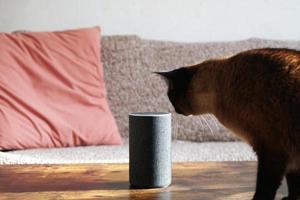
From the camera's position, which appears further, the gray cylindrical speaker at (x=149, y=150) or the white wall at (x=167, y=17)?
the white wall at (x=167, y=17)

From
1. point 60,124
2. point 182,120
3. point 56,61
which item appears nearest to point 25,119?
point 60,124

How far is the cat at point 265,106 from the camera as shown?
953mm

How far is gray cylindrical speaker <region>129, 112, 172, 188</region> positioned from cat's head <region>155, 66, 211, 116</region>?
0.07 meters

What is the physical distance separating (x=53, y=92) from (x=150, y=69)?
413 mm

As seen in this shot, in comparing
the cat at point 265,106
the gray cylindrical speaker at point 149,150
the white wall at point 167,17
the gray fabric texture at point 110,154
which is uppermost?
the white wall at point 167,17

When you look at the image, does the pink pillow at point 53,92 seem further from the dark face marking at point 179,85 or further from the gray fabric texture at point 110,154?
the dark face marking at point 179,85

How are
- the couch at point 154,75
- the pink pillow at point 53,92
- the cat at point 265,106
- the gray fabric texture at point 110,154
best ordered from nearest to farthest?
1. the cat at point 265,106
2. the gray fabric texture at point 110,154
3. the pink pillow at point 53,92
4. the couch at point 154,75

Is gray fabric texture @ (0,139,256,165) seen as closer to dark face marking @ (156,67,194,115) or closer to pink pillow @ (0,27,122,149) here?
pink pillow @ (0,27,122,149)

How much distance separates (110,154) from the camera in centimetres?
181

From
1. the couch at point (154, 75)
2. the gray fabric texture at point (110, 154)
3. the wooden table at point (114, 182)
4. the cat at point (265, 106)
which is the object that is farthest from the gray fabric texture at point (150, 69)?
the cat at point (265, 106)

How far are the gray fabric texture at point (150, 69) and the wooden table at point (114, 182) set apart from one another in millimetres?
816

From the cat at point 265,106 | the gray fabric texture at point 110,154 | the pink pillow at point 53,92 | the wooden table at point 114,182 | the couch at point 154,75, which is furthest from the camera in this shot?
the couch at point 154,75

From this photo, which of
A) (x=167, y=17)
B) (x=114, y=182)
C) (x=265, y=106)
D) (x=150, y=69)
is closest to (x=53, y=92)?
(x=150, y=69)

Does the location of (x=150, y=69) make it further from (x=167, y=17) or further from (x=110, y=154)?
(x=110, y=154)
